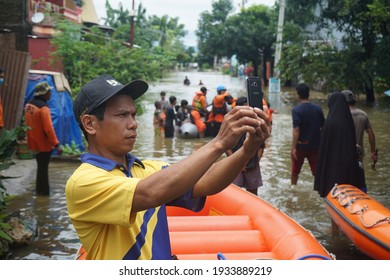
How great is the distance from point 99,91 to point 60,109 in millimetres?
7809

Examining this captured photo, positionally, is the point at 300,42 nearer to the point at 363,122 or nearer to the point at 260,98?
the point at 363,122

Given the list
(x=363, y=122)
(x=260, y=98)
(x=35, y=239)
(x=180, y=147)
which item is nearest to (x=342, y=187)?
(x=363, y=122)

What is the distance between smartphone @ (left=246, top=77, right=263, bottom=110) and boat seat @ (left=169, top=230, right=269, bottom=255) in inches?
88.8

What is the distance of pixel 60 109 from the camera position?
959cm

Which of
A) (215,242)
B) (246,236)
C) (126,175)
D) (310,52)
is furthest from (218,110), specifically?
(126,175)

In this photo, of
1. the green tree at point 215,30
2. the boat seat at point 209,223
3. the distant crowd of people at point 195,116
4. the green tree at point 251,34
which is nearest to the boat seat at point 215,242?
the boat seat at point 209,223

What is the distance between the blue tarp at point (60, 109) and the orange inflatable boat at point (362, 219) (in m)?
5.38

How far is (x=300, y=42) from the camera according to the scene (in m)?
18.3

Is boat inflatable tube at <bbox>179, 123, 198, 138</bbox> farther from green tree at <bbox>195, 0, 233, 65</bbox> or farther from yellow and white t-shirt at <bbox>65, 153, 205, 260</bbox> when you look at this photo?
green tree at <bbox>195, 0, 233, 65</bbox>

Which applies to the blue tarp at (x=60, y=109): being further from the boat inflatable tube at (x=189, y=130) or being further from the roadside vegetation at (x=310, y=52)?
the boat inflatable tube at (x=189, y=130)

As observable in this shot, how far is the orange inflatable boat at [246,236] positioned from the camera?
383cm

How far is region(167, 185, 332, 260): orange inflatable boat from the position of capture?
3.83 meters

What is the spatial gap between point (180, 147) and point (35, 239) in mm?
6589
